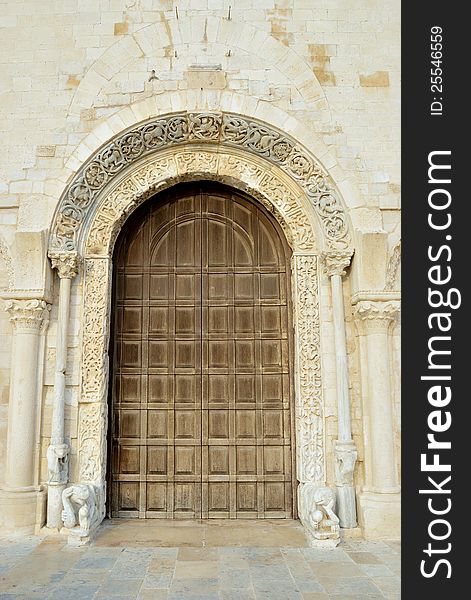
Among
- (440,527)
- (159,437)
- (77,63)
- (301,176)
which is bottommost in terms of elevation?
(440,527)

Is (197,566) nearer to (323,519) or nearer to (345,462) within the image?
(323,519)

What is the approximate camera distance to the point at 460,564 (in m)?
4.22

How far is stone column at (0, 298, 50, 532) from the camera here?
18.5ft

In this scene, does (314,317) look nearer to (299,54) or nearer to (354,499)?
(354,499)

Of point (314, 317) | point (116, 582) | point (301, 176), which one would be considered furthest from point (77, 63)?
point (116, 582)

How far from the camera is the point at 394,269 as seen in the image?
20.2 feet

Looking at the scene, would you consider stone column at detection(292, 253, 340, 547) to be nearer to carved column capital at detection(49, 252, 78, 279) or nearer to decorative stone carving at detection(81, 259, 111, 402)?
decorative stone carving at detection(81, 259, 111, 402)

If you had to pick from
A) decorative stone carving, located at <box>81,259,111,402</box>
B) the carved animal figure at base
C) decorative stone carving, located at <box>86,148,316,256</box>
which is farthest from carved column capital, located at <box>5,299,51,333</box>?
the carved animal figure at base

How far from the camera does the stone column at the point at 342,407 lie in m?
5.71

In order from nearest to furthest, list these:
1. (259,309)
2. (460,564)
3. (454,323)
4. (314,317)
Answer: (460,564) < (454,323) < (314,317) < (259,309)

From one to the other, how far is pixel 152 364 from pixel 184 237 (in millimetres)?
1746

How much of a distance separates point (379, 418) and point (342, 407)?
42cm

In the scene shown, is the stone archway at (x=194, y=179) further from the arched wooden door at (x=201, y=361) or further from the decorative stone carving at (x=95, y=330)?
the arched wooden door at (x=201, y=361)

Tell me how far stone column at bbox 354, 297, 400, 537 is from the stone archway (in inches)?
21.7
